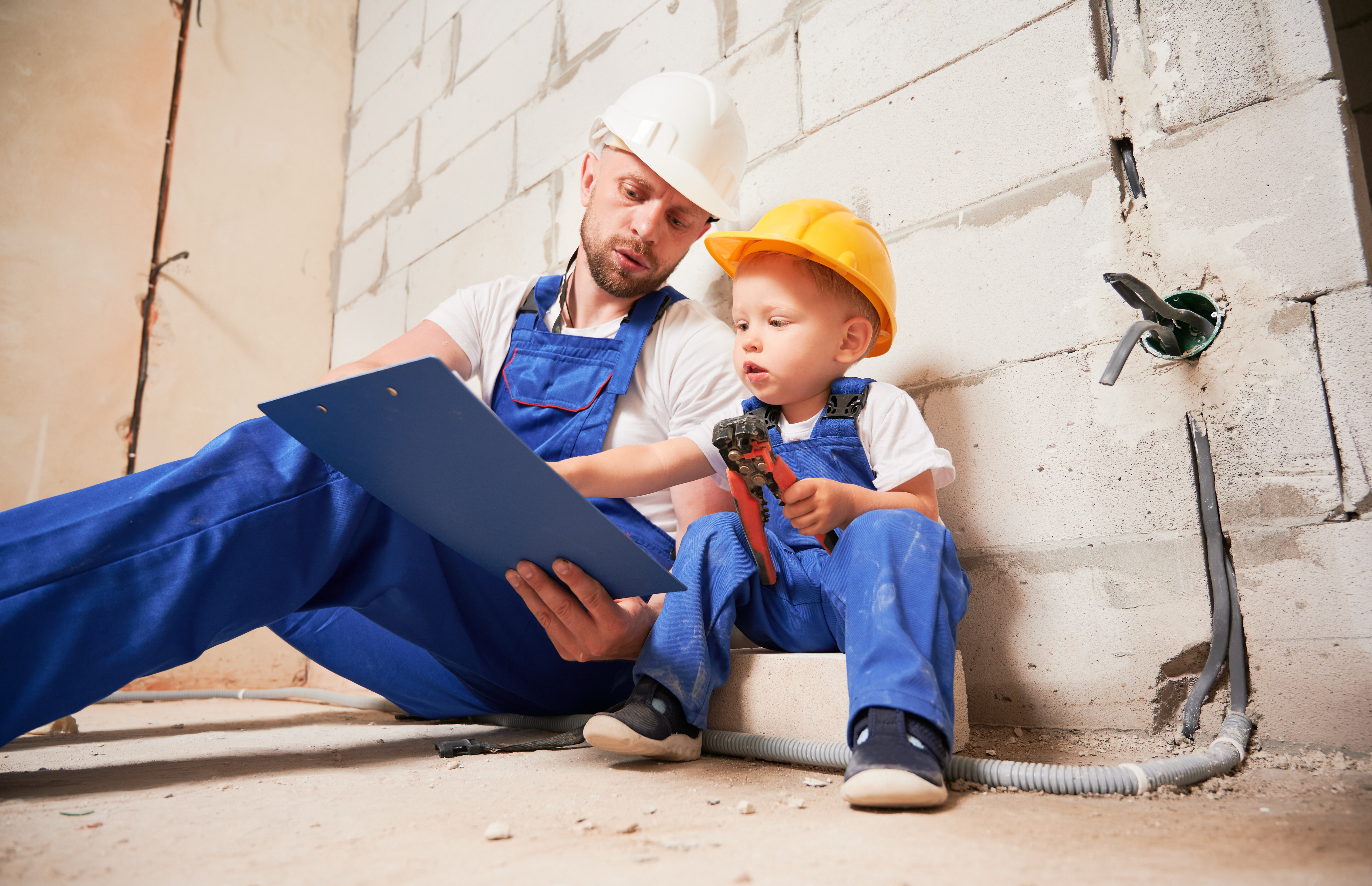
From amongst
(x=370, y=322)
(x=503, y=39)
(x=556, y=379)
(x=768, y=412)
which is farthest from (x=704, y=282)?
(x=370, y=322)

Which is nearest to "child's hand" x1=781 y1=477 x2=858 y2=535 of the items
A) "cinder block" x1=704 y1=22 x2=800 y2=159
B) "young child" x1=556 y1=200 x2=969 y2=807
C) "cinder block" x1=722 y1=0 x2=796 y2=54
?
"young child" x1=556 y1=200 x2=969 y2=807

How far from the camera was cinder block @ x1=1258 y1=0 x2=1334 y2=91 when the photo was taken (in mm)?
978

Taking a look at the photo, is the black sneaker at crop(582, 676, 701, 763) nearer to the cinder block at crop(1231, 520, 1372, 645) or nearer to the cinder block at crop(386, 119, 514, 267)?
the cinder block at crop(1231, 520, 1372, 645)

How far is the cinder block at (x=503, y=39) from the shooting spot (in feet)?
7.44

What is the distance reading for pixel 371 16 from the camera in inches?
124

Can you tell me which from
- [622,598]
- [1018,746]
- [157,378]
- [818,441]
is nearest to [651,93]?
[818,441]

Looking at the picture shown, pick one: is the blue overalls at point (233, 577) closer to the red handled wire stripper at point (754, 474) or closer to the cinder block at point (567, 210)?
the red handled wire stripper at point (754, 474)

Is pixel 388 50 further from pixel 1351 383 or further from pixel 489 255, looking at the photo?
pixel 1351 383

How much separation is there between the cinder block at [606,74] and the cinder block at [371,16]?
117 centimetres

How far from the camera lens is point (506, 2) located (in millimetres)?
2451

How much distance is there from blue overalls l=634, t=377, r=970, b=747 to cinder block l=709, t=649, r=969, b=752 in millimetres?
33

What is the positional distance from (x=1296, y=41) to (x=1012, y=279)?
0.42 metres

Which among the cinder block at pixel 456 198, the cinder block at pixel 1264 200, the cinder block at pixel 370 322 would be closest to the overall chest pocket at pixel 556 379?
the cinder block at pixel 1264 200

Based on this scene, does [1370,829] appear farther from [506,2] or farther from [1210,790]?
[506,2]
